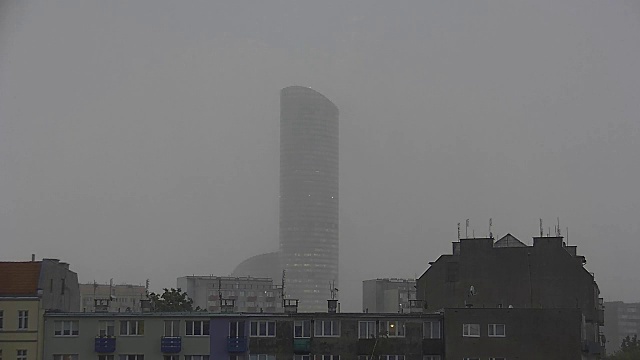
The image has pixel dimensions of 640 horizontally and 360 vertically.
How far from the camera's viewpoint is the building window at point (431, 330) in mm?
73500

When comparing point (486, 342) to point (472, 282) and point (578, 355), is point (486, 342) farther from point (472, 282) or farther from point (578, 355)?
point (472, 282)

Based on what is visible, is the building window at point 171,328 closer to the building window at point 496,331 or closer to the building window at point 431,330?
the building window at point 431,330

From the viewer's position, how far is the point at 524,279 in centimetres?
8281

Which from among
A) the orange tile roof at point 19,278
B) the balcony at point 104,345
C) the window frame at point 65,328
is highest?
the orange tile roof at point 19,278

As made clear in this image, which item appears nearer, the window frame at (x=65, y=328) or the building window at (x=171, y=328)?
the building window at (x=171, y=328)

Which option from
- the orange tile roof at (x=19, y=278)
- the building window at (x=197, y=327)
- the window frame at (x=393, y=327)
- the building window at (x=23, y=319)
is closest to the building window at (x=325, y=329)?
the window frame at (x=393, y=327)

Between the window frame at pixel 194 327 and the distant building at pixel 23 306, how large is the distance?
11597 millimetres

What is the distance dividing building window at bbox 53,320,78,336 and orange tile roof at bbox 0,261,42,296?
317cm

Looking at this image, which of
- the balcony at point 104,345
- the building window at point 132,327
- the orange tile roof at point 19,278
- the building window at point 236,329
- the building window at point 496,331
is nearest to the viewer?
the building window at point 496,331

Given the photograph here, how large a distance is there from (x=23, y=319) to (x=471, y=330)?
117ft

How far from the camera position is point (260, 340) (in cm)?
7375

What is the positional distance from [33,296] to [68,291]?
1022 cm

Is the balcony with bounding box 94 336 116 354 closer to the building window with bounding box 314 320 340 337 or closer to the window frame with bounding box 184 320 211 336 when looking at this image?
the window frame with bounding box 184 320 211 336

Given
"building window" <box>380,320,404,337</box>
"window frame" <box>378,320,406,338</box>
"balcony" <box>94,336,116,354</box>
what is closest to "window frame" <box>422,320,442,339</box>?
"window frame" <box>378,320,406,338</box>
